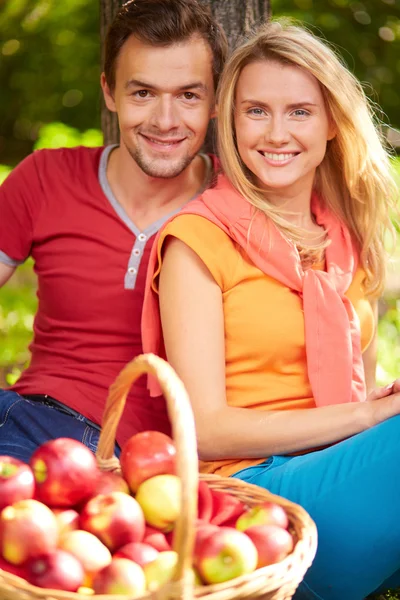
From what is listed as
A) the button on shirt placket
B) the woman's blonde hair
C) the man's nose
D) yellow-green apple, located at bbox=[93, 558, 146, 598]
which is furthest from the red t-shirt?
yellow-green apple, located at bbox=[93, 558, 146, 598]

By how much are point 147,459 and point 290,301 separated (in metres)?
0.79

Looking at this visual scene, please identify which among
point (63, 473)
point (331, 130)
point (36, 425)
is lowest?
point (36, 425)

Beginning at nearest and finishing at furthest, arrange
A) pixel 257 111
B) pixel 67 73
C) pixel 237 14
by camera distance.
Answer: pixel 257 111 → pixel 237 14 → pixel 67 73

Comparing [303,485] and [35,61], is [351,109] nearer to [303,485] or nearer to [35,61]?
[303,485]

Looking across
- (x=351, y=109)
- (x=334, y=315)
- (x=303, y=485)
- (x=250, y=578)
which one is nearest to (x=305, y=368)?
(x=334, y=315)

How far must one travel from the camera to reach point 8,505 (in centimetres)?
201

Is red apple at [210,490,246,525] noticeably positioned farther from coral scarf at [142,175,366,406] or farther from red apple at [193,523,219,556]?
coral scarf at [142,175,366,406]

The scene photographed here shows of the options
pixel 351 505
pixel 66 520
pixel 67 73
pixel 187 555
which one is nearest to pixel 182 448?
pixel 187 555

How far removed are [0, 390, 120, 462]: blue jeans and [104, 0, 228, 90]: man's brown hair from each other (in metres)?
1.16

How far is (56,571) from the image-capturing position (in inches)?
71.4

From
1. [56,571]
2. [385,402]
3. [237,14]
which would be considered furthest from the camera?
[237,14]

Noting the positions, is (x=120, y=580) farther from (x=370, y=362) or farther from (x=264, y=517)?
(x=370, y=362)

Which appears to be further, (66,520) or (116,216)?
(116,216)

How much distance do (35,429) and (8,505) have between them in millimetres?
834
